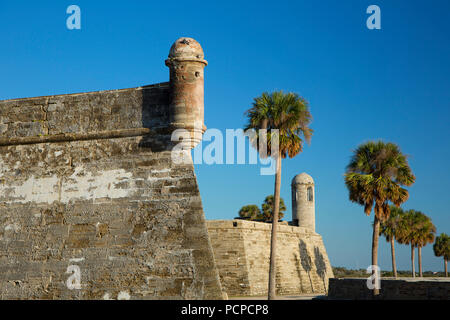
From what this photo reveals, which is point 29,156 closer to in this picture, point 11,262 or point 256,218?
point 11,262

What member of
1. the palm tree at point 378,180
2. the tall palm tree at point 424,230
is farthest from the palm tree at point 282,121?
the tall palm tree at point 424,230

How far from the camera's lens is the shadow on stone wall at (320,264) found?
36969 millimetres

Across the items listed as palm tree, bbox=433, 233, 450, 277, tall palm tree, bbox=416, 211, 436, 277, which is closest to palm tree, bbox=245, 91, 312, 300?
tall palm tree, bbox=416, 211, 436, 277

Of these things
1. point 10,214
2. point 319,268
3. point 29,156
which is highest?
point 29,156

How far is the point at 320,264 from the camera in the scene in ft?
124

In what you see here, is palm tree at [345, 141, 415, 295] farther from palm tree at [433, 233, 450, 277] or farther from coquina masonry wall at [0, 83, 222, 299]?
palm tree at [433, 233, 450, 277]

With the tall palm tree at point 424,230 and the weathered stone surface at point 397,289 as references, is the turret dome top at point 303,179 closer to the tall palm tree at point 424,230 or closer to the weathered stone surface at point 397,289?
the tall palm tree at point 424,230

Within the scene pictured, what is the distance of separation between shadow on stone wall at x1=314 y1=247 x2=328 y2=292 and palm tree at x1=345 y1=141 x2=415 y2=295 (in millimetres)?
12892

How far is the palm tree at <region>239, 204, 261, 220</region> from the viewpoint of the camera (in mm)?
47291

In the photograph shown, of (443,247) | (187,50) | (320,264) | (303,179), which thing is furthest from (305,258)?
(187,50)
